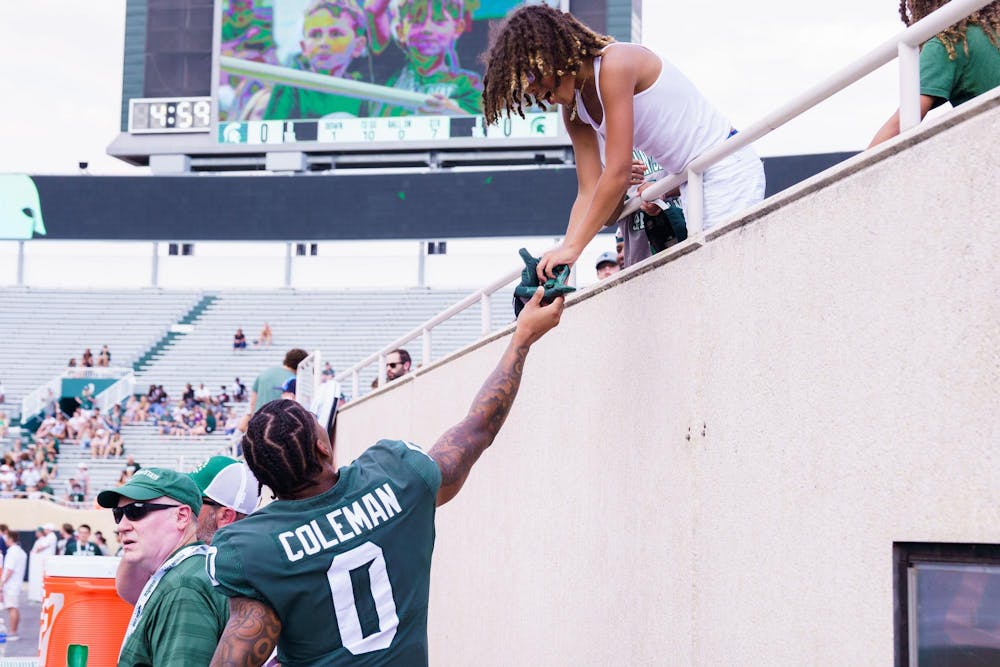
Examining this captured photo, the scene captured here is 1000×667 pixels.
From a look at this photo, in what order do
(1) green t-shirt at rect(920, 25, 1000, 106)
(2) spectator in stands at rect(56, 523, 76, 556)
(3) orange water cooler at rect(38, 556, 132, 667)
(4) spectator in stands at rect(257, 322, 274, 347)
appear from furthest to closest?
(4) spectator in stands at rect(257, 322, 274, 347)
(2) spectator in stands at rect(56, 523, 76, 556)
(3) orange water cooler at rect(38, 556, 132, 667)
(1) green t-shirt at rect(920, 25, 1000, 106)

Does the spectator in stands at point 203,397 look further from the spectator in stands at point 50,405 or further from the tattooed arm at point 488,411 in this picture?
the tattooed arm at point 488,411

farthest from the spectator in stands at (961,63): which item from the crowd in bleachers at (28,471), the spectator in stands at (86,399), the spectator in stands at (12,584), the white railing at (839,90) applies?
the spectator in stands at (86,399)

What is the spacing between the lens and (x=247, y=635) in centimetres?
266

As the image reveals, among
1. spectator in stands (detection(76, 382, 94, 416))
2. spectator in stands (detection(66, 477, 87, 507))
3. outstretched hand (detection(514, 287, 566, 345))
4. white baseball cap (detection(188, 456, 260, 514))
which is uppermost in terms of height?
spectator in stands (detection(76, 382, 94, 416))

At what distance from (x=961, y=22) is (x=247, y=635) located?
2.50 meters

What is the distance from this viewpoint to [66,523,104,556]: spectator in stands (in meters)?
18.1

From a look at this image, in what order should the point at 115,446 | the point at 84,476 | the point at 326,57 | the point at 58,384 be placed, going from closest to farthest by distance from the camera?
1. the point at 84,476
2. the point at 115,446
3. the point at 58,384
4. the point at 326,57

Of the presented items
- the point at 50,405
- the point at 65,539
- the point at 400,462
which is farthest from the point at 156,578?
the point at 50,405

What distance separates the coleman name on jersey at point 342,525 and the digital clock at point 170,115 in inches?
1433

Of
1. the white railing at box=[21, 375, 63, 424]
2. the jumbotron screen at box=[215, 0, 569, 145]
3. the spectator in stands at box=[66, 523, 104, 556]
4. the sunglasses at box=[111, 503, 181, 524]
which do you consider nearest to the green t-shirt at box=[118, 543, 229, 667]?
the sunglasses at box=[111, 503, 181, 524]

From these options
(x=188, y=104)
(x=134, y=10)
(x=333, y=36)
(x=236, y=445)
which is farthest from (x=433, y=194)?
(x=236, y=445)

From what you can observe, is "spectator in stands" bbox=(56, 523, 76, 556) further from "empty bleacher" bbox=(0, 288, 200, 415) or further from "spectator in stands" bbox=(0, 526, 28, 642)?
"empty bleacher" bbox=(0, 288, 200, 415)

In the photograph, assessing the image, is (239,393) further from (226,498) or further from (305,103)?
→ (226,498)

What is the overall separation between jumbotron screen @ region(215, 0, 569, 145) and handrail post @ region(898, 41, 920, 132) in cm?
3286
